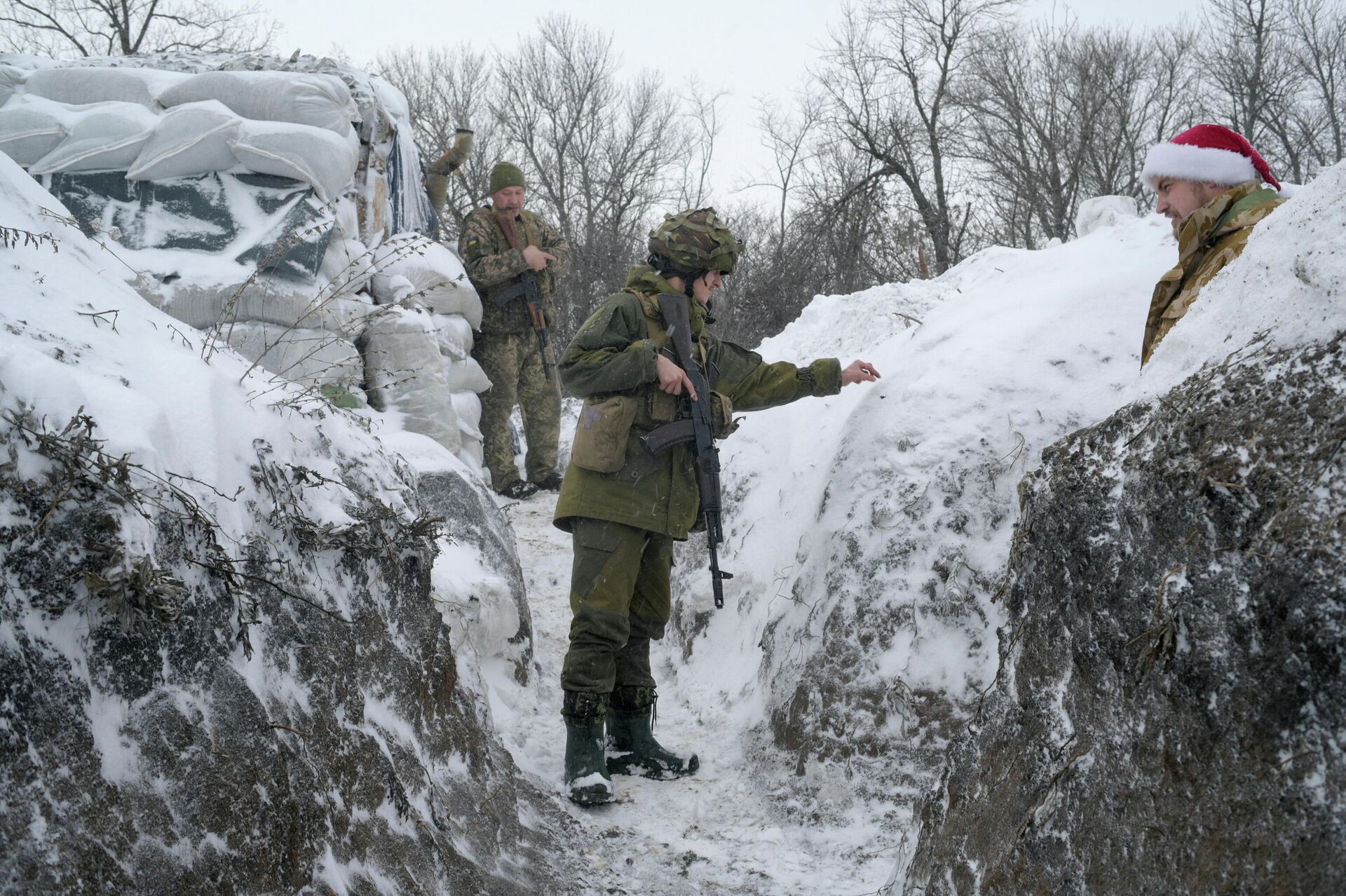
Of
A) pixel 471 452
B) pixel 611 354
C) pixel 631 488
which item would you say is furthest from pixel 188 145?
pixel 631 488

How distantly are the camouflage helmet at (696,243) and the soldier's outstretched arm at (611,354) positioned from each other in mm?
213

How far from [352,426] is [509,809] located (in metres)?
1.18

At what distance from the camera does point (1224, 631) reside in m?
1.45

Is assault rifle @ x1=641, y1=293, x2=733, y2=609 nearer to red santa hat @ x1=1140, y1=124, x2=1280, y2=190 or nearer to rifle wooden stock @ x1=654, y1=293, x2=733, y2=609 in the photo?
rifle wooden stock @ x1=654, y1=293, x2=733, y2=609

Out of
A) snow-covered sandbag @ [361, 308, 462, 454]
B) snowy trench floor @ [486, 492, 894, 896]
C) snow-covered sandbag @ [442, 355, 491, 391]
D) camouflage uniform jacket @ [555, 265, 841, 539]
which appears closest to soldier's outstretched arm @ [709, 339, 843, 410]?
camouflage uniform jacket @ [555, 265, 841, 539]

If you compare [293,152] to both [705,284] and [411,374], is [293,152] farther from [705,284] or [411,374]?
[705,284]

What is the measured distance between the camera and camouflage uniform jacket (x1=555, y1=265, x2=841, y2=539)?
3242mm

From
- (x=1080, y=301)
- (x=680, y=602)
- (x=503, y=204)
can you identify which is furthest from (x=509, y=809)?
(x=503, y=204)

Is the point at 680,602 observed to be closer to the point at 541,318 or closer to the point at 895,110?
the point at 541,318

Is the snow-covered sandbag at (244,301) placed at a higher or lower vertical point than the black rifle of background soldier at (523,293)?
lower

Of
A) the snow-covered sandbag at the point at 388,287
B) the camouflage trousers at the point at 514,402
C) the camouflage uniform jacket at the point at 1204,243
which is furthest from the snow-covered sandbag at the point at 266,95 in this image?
the camouflage uniform jacket at the point at 1204,243

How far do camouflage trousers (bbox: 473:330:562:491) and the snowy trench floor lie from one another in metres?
2.77

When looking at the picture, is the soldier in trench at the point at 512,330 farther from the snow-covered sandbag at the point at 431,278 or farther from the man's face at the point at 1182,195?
the man's face at the point at 1182,195

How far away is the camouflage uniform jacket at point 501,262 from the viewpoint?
645 cm
